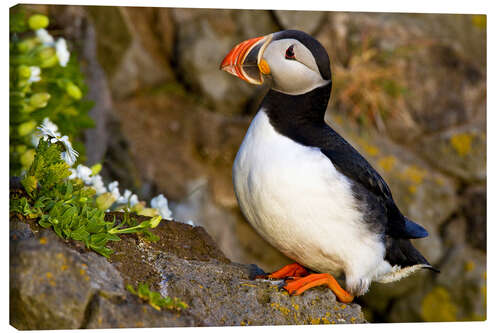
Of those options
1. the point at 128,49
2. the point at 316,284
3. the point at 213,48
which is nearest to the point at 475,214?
the point at 213,48

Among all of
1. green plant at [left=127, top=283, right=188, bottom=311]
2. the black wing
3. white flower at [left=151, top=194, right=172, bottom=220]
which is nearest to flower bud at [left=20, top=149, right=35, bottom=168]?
white flower at [left=151, top=194, right=172, bottom=220]

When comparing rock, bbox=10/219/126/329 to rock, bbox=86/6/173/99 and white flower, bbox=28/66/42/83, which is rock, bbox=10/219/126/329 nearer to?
white flower, bbox=28/66/42/83

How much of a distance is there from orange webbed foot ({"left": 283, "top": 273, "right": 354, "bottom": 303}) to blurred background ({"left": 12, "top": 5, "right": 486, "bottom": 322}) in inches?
116

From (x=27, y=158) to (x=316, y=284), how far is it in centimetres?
181

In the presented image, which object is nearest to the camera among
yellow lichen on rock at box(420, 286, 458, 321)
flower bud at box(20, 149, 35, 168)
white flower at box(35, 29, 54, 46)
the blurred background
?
flower bud at box(20, 149, 35, 168)

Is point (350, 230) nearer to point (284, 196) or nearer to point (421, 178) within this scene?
point (284, 196)

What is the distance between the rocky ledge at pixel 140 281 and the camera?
104 inches

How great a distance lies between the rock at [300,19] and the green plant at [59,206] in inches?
136

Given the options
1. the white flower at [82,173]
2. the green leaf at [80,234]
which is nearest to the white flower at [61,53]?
the white flower at [82,173]

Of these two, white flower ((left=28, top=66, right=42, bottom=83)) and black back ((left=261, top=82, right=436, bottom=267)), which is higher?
white flower ((left=28, top=66, right=42, bottom=83))

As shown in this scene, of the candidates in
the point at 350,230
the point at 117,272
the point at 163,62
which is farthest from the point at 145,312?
the point at 163,62

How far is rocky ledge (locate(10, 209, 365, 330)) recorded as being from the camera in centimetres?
265

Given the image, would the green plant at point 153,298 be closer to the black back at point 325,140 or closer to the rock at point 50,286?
the rock at point 50,286

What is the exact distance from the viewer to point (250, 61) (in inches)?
133
